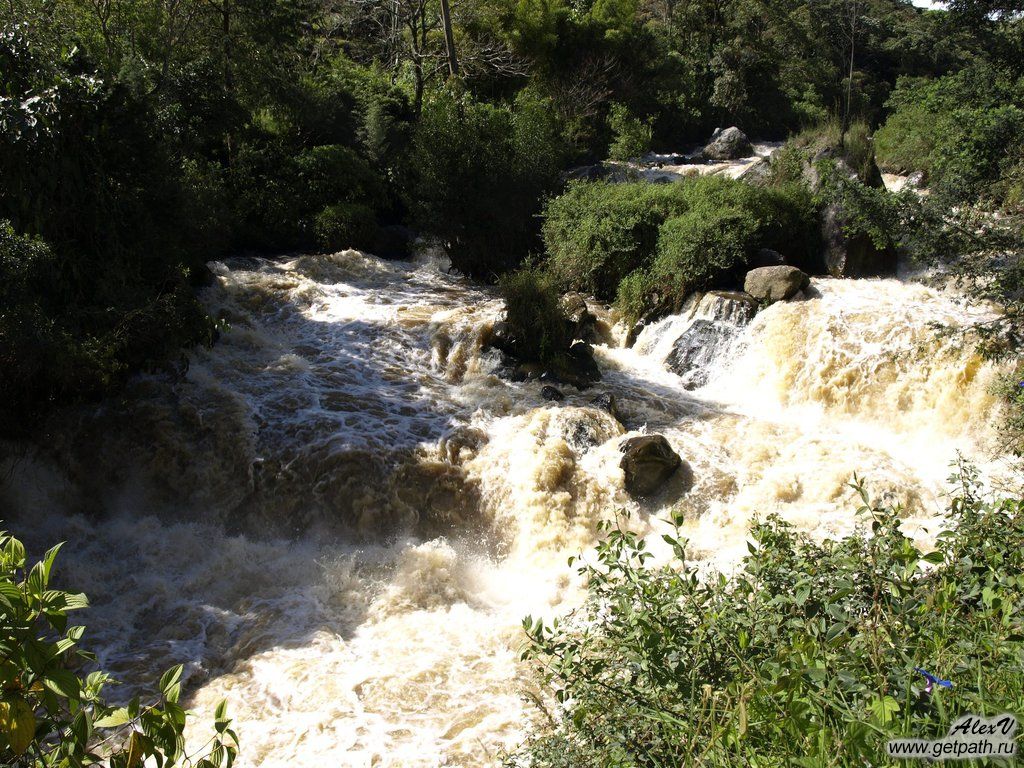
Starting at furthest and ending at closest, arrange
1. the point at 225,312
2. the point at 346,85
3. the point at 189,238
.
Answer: the point at 346,85 → the point at 225,312 → the point at 189,238

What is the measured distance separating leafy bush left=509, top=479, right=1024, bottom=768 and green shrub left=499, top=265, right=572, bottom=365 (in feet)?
23.5

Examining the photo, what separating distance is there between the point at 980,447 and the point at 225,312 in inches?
417

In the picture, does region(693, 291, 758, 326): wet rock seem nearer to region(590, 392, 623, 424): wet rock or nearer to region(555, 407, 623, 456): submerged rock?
region(590, 392, 623, 424): wet rock

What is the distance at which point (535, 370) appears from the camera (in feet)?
32.8

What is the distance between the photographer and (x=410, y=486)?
789 cm

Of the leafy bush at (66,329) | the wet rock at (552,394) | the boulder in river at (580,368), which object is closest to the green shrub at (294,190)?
the leafy bush at (66,329)

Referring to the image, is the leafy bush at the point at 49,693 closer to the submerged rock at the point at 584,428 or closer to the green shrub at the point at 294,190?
the submerged rock at the point at 584,428

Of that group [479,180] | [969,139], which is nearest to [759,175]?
[969,139]

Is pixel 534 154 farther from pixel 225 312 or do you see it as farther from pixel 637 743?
pixel 637 743

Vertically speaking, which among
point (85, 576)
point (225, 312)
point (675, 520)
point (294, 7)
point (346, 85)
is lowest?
point (85, 576)

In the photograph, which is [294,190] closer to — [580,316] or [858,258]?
[580,316]

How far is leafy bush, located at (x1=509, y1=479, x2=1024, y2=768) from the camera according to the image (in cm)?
208

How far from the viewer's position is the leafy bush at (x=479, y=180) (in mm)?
13594

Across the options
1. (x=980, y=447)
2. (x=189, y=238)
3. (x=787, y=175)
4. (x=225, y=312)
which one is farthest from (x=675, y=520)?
(x=787, y=175)
